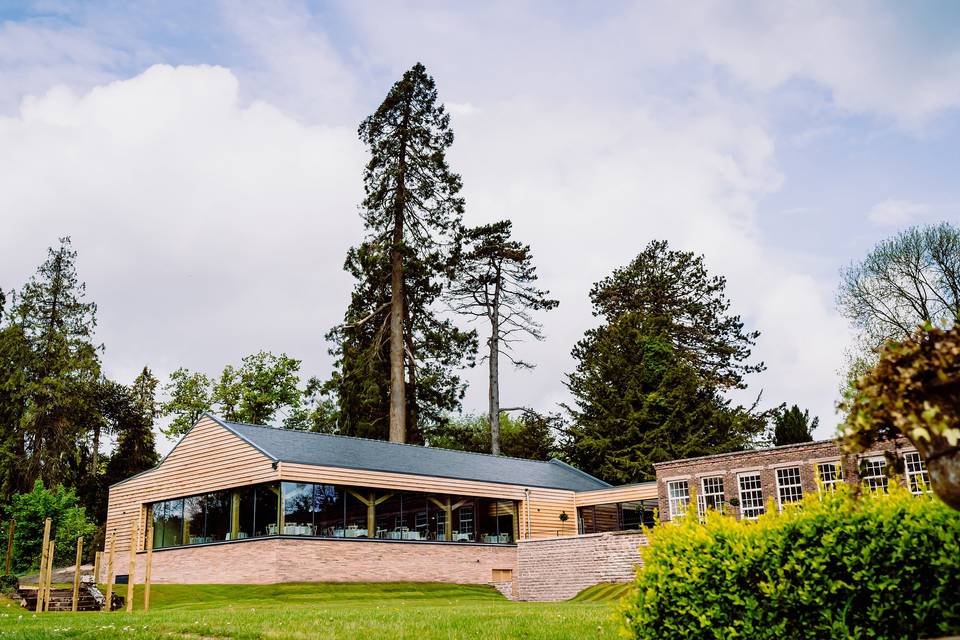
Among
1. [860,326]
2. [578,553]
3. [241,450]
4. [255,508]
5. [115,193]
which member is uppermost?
[115,193]

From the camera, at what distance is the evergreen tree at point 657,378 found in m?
44.4

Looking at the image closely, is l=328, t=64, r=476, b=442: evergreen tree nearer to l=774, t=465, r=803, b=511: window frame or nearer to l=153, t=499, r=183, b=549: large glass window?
l=153, t=499, r=183, b=549: large glass window

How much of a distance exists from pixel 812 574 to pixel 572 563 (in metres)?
23.4

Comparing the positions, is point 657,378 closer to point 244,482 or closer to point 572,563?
point 572,563

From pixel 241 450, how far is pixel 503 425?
143 ft

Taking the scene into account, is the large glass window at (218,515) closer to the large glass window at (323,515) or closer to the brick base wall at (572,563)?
the large glass window at (323,515)

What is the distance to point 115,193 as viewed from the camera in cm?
2747

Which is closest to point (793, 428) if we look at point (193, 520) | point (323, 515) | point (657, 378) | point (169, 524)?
point (657, 378)

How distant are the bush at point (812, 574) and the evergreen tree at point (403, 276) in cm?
3724

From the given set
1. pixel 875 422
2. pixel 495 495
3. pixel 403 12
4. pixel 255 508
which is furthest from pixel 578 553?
pixel 875 422

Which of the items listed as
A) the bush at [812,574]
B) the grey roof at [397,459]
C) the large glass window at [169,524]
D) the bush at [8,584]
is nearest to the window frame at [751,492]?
the grey roof at [397,459]

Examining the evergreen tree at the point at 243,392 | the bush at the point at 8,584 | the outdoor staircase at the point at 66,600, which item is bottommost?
the outdoor staircase at the point at 66,600

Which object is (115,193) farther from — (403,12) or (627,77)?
(627,77)

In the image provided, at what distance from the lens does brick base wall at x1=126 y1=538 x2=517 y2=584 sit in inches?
1076
